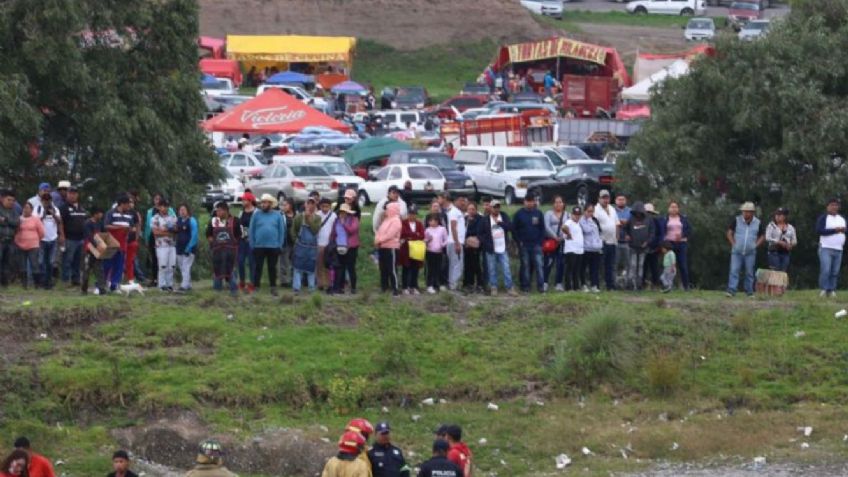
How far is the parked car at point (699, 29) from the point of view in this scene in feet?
284

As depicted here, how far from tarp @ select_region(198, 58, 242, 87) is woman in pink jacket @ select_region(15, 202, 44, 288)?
51023 millimetres

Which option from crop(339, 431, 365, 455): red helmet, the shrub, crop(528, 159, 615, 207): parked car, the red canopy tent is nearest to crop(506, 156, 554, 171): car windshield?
crop(528, 159, 615, 207): parked car

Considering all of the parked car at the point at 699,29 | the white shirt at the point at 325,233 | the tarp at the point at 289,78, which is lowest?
the tarp at the point at 289,78

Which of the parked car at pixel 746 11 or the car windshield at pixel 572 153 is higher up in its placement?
the parked car at pixel 746 11

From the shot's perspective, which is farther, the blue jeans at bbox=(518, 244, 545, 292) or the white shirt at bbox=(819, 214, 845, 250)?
the blue jeans at bbox=(518, 244, 545, 292)

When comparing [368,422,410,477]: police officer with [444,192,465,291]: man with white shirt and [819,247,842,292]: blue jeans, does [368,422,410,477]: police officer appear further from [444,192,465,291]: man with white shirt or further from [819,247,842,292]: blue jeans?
[819,247,842,292]: blue jeans

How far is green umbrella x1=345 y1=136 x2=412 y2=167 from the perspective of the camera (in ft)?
174

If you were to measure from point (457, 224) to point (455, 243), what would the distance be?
1.13 feet

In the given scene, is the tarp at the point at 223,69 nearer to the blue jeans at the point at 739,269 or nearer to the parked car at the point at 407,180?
the parked car at the point at 407,180

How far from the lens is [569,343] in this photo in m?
23.6

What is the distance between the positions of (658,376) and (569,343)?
52.4 inches

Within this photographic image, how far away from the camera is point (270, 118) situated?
171ft

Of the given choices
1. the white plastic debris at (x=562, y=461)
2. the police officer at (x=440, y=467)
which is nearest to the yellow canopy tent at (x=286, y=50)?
the white plastic debris at (x=562, y=461)

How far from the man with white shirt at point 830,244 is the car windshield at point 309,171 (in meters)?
21.3
